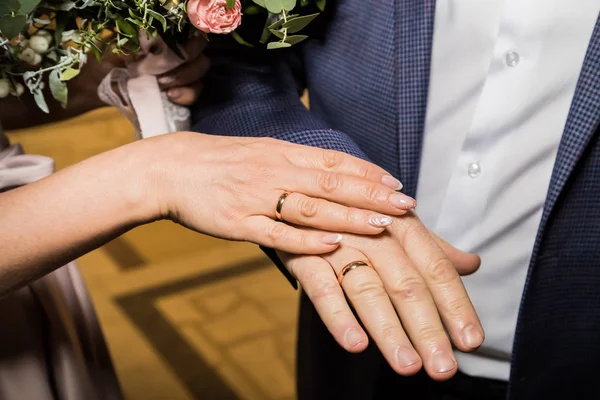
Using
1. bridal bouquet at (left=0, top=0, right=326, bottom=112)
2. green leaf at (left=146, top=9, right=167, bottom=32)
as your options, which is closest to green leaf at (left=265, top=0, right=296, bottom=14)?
bridal bouquet at (left=0, top=0, right=326, bottom=112)

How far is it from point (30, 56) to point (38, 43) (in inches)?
1.0

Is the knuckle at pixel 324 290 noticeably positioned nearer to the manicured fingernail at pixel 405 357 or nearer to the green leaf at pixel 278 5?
the manicured fingernail at pixel 405 357

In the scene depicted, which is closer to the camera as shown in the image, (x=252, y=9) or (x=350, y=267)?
(x=350, y=267)

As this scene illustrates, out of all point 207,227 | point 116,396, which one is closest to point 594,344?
point 207,227

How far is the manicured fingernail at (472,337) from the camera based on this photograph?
76cm

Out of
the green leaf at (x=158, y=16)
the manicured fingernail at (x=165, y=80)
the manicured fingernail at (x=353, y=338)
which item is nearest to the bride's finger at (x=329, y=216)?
the manicured fingernail at (x=353, y=338)

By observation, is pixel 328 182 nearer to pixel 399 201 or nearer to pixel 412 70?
pixel 399 201

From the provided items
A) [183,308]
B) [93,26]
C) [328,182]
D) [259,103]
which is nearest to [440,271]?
[328,182]

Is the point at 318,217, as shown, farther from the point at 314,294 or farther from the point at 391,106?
the point at 391,106

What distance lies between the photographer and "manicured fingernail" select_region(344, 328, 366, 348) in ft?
2.42

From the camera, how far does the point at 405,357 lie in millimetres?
728

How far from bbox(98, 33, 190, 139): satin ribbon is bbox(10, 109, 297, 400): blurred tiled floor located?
3.22 feet

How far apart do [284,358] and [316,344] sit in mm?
1075

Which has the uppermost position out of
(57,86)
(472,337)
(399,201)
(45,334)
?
(57,86)
